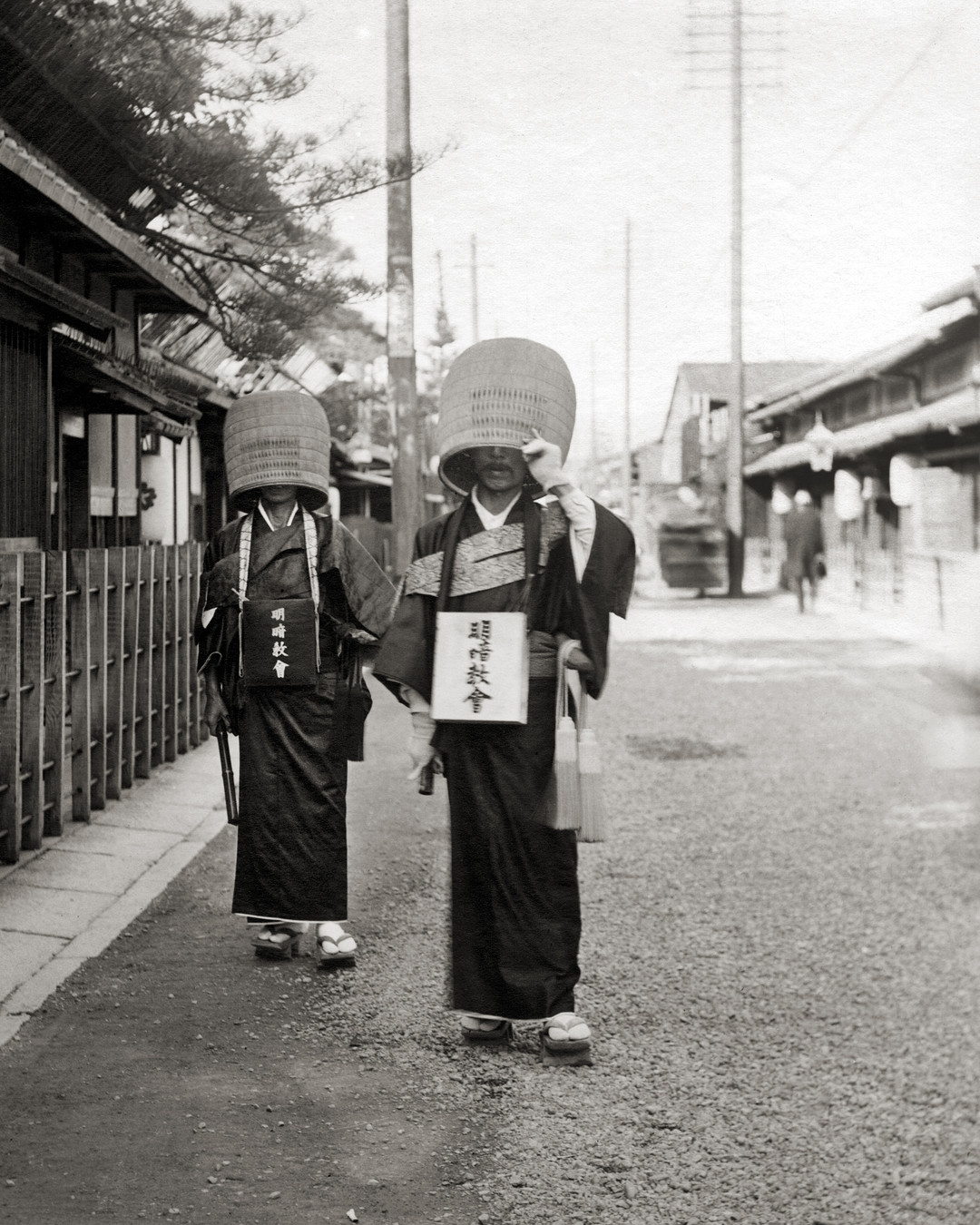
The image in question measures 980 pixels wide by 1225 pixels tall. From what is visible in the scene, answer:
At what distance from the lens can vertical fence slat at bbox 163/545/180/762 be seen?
809 centimetres

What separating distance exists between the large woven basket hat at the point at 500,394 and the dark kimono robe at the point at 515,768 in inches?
21.5

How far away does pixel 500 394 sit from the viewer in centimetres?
298

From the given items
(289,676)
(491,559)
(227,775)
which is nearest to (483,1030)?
(227,775)

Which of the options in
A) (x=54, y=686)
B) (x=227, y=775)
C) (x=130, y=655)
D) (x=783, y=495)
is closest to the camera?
(x=227, y=775)

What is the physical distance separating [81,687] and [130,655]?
60 centimetres

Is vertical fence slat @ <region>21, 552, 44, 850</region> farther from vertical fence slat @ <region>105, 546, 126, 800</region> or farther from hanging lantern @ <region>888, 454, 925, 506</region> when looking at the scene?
hanging lantern @ <region>888, 454, 925, 506</region>

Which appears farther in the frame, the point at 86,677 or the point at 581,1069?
the point at 86,677

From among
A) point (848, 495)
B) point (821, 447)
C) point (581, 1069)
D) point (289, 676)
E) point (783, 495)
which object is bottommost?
point (581, 1069)

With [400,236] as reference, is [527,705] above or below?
below

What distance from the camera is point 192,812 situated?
7.44 metres

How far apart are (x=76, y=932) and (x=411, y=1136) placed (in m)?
2.21

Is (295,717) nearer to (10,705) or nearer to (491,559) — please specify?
(491,559)

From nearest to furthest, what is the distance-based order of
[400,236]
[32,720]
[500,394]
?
[500,394]
[400,236]
[32,720]

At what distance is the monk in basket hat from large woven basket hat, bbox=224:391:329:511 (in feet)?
0.76
